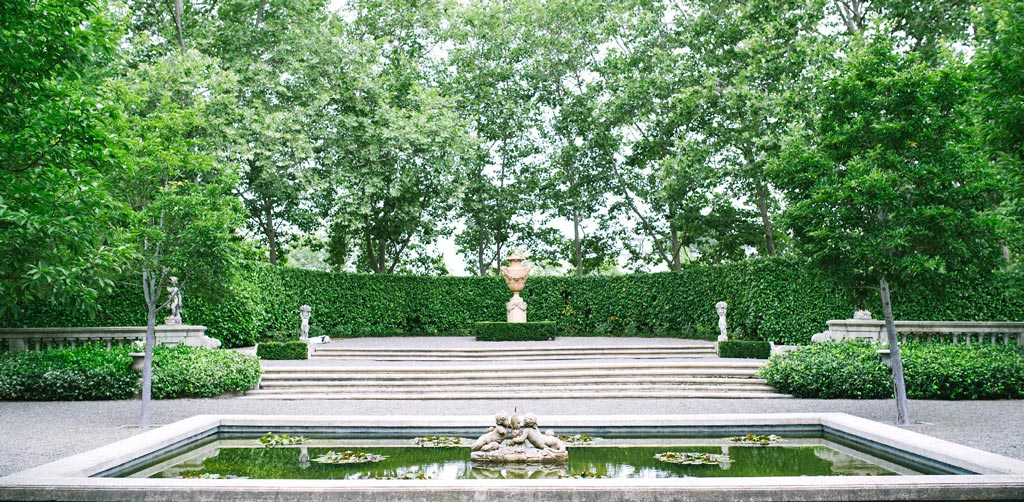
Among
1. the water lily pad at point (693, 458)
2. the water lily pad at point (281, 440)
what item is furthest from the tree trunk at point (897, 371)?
the water lily pad at point (281, 440)

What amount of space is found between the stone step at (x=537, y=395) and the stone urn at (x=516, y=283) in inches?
490

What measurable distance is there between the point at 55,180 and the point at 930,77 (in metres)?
12.2

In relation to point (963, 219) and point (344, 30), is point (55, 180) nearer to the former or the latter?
point (963, 219)

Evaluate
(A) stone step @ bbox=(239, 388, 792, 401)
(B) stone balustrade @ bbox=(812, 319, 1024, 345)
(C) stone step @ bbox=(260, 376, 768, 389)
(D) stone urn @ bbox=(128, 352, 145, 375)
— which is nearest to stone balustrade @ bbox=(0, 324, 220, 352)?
(D) stone urn @ bbox=(128, 352, 145, 375)

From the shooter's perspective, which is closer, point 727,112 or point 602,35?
point 727,112

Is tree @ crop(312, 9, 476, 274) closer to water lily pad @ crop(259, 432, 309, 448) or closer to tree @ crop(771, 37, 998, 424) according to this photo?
water lily pad @ crop(259, 432, 309, 448)

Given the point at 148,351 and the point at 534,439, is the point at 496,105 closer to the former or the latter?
the point at 148,351

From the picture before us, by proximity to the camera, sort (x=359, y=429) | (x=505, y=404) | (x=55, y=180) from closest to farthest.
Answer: (x=55, y=180) → (x=359, y=429) → (x=505, y=404)

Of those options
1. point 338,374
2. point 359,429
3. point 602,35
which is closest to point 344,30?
point 602,35

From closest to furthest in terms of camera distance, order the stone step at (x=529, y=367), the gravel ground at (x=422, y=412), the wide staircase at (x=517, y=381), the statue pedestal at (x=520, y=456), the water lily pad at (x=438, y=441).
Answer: the statue pedestal at (x=520, y=456) < the water lily pad at (x=438, y=441) < the gravel ground at (x=422, y=412) < the wide staircase at (x=517, y=381) < the stone step at (x=529, y=367)

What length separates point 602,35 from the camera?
31.7 meters

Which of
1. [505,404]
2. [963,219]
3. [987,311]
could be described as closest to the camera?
[963,219]

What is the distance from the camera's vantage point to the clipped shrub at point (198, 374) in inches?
582

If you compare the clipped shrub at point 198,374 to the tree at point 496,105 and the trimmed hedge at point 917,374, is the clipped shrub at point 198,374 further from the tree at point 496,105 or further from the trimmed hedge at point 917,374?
the tree at point 496,105
